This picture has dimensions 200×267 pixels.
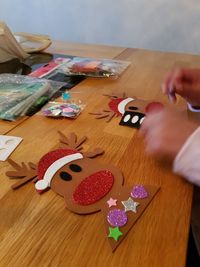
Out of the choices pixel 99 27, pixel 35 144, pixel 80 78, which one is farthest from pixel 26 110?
pixel 99 27

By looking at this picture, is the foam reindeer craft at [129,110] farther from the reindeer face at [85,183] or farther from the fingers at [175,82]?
the reindeer face at [85,183]

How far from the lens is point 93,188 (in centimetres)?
44

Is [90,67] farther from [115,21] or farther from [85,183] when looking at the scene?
[115,21]

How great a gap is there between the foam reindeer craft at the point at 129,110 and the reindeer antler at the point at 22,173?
220mm

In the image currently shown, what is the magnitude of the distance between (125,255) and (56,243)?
0.27ft

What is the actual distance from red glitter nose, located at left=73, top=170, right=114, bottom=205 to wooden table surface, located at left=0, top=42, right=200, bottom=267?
23 mm

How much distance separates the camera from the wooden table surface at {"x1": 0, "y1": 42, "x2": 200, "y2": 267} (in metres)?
0.35

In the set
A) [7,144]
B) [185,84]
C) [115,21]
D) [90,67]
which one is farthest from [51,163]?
[115,21]

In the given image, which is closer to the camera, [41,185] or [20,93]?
[41,185]

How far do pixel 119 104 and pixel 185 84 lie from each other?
0.50 feet

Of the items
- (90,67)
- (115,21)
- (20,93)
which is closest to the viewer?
(20,93)

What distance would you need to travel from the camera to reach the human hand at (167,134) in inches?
15.5

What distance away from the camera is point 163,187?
0.46 m

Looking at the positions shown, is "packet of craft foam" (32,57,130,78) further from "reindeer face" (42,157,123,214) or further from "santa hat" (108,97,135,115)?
"reindeer face" (42,157,123,214)
